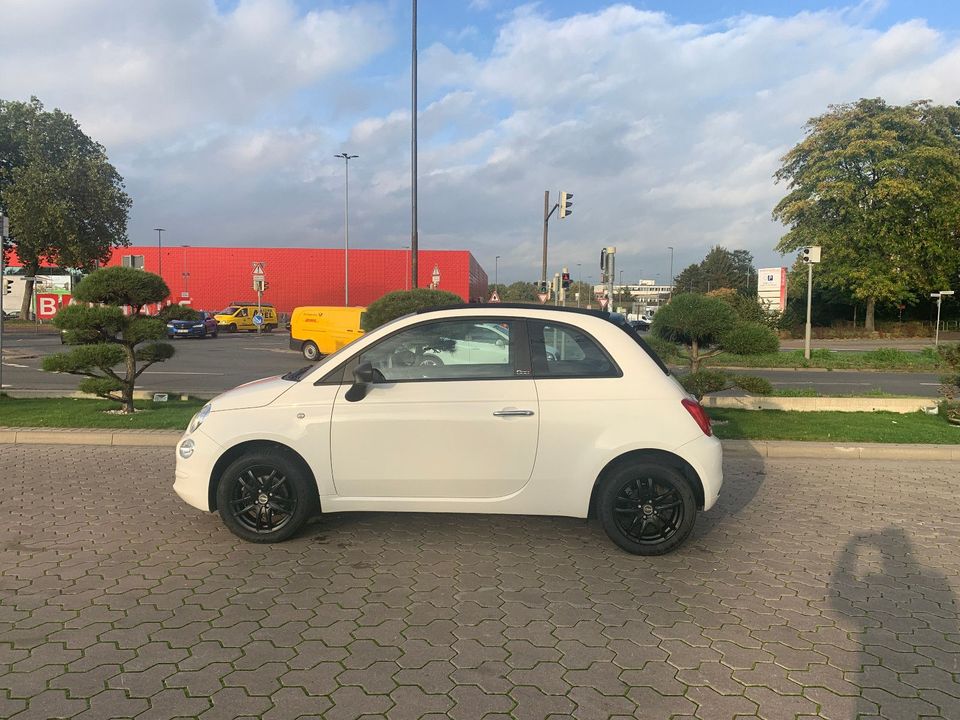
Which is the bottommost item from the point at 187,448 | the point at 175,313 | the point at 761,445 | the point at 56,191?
the point at 761,445

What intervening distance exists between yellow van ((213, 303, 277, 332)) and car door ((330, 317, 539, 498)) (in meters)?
41.0

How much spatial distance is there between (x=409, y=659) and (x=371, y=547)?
1.68 meters

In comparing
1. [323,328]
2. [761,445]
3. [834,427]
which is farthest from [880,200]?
[761,445]

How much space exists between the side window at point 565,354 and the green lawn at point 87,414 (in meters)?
5.95

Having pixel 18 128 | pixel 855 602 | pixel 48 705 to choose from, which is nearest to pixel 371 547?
pixel 48 705

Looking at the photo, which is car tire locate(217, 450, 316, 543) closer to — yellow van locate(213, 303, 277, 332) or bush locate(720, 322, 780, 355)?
bush locate(720, 322, 780, 355)

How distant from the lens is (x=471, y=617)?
150 inches

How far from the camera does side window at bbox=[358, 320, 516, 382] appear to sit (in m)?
4.79

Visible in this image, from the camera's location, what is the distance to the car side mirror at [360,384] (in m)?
4.58

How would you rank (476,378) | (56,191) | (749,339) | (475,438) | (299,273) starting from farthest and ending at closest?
(299,273) < (56,191) < (749,339) < (476,378) < (475,438)

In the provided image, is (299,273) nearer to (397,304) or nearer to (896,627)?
(397,304)

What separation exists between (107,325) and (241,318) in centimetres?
3587

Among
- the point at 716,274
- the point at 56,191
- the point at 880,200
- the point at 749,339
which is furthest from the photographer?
the point at 716,274

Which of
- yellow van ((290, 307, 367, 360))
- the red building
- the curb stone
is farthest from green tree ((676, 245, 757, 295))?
the curb stone
